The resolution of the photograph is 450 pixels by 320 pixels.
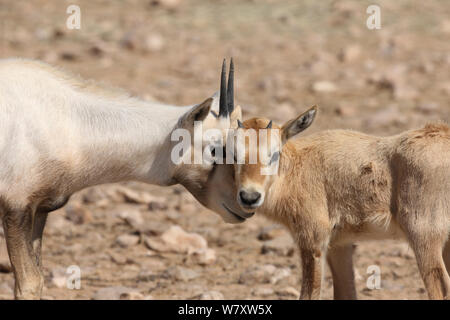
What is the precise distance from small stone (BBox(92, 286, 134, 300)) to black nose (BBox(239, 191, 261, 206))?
2081mm

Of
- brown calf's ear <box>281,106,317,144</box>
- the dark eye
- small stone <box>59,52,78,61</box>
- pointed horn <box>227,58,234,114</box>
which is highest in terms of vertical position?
small stone <box>59,52,78,61</box>

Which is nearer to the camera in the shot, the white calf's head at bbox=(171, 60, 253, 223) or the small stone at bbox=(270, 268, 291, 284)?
the white calf's head at bbox=(171, 60, 253, 223)

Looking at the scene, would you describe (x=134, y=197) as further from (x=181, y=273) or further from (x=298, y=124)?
(x=298, y=124)

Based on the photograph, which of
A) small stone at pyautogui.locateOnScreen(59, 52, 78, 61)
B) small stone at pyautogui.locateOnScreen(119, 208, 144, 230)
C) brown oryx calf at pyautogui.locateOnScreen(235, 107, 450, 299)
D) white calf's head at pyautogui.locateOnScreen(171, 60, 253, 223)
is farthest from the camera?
small stone at pyautogui.locateOnScreen(59, 52, 78, 61)

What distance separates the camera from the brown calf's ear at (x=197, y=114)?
7.16 m

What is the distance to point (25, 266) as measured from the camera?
23.2 ft

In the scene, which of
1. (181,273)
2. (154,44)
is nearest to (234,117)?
(181,273)

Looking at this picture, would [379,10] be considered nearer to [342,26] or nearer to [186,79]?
[342,26]

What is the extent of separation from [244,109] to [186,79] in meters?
2.13

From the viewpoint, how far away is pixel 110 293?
862 cm

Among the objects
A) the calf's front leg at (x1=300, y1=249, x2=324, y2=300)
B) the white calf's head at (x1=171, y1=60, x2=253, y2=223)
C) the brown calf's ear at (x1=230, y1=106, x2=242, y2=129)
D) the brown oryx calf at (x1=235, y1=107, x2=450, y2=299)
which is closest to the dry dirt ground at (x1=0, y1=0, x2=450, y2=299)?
the brown oryx calf at (x1=235, y1=107, x2=450, y2=299)

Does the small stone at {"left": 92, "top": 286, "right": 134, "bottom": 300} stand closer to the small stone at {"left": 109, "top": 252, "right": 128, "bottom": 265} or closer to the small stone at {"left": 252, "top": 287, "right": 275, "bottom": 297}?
the small stone at {"left": 109, "top": 252, "right": 128, "bottom": 265}

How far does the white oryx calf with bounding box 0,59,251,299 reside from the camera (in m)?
7.07
